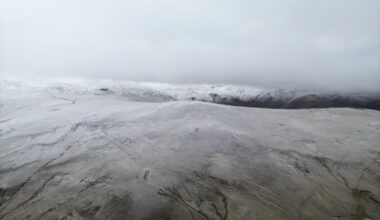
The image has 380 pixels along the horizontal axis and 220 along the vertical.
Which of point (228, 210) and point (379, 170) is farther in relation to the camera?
point (379, 170)

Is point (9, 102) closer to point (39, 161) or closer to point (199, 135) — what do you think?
point (39, 161)

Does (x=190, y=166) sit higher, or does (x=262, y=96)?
(x=190, y=166)

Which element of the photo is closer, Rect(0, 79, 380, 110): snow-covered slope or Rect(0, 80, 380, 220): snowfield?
Rect(0, 80, 380, 220): snowfield

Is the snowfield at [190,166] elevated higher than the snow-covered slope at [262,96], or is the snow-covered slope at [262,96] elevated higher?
the snowfield at [190,166]

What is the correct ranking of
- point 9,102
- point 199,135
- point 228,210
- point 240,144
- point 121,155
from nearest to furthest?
point 228,210
point 121,155
point 240,144
point 199,135
point 9,102

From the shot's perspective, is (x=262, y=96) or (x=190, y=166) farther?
(x=262, y=96)

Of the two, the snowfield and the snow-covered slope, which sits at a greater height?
the snowfield

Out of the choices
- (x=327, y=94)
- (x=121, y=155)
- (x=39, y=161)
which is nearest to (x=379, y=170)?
(x=121, y=155)

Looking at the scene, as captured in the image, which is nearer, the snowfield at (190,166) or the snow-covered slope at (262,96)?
the snowfield at (190,166)
